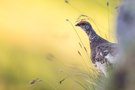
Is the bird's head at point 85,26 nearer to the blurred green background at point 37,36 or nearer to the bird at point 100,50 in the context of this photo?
the bird at point 100,50

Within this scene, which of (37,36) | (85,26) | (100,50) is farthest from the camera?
(37,36)

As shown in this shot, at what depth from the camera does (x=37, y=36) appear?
4.58 metres

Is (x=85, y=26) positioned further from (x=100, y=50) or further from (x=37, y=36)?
(x=37, y=36)

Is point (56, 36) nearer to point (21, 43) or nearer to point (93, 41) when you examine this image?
point (21, 43)

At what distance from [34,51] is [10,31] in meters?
0.42

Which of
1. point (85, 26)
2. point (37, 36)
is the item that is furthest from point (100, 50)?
point (37, 36)

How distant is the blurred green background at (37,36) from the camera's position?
3.84m

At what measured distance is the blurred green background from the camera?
384cm

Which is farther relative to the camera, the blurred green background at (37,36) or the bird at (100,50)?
the blurred green background at (37,36)

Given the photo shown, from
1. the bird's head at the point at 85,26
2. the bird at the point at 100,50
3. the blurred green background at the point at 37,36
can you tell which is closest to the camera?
the bird at the point at 100,50

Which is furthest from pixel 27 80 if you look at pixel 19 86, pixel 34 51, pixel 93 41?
pixel 93 41

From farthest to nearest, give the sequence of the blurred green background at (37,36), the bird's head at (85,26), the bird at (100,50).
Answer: the blurred green background at (37,36) < the bird's head at (85,26) < the bird at (100,50)

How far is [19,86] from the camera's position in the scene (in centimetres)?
378

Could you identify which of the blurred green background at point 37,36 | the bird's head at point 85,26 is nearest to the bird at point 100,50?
the bird's head at point 85,26
